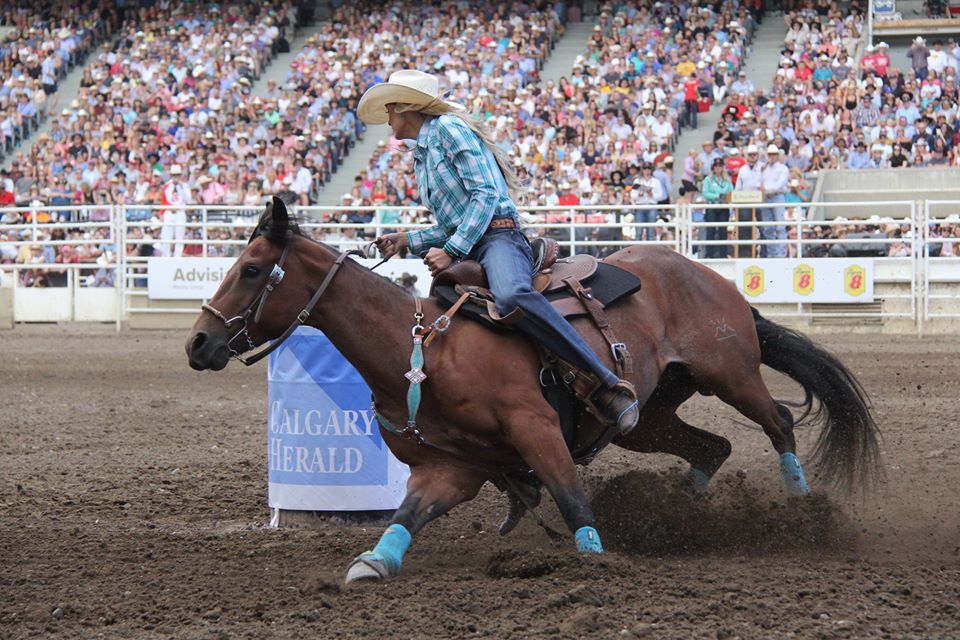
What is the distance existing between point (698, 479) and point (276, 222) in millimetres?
2823

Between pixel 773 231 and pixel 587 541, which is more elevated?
pixel 773 231

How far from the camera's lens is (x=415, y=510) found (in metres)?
5.30

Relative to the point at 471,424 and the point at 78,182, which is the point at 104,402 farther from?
the point at 78,182

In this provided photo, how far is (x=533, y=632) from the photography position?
420 cm

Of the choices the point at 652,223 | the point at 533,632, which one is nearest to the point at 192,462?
the point at 533,632

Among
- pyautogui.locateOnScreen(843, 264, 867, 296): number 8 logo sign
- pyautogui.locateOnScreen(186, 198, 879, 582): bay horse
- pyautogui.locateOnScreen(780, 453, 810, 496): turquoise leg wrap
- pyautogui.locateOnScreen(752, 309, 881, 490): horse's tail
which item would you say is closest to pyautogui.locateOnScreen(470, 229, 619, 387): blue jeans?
pyautogui.locateOnScreen(186, 198, 879, 582): bay horse

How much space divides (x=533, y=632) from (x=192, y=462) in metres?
4.97

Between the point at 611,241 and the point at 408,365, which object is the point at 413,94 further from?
the point at 611,241

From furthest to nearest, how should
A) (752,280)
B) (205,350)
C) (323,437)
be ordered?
(752,280) → (323,437) → (205,350)

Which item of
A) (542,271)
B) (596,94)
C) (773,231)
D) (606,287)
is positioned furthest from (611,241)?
(542,271)

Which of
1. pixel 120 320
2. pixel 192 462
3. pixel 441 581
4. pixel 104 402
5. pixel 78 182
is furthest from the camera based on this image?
pixel 78 182

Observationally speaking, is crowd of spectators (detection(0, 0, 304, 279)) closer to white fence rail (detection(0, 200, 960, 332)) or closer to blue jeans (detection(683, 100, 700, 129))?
white fence rail (detection(0, 200, 960, 332))

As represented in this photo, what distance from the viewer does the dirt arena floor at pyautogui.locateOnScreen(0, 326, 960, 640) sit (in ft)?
14.4

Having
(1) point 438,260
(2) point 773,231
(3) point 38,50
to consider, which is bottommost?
(1) point 438,260
